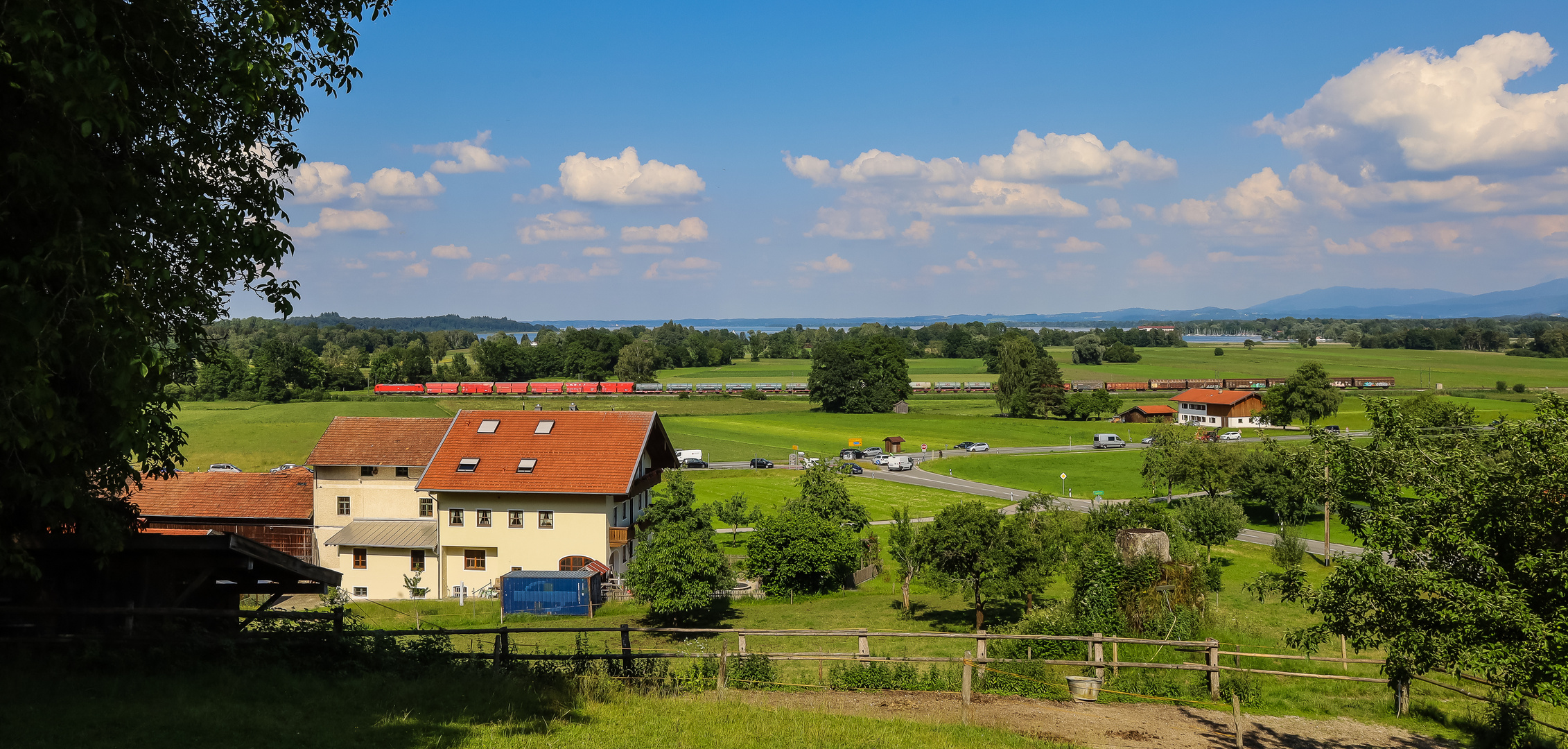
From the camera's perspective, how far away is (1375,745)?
1465cm

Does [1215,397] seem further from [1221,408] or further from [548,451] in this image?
[548,451]

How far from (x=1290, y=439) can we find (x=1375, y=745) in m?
87.0

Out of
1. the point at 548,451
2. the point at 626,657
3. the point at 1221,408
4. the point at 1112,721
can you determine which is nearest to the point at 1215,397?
the point at 1221,408

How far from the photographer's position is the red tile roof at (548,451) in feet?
136

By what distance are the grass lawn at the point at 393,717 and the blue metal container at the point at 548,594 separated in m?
24.2

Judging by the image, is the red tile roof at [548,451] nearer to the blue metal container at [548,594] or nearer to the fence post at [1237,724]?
the blue metal container at [548,594]

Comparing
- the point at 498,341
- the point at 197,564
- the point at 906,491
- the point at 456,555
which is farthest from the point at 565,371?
the point at 197,564

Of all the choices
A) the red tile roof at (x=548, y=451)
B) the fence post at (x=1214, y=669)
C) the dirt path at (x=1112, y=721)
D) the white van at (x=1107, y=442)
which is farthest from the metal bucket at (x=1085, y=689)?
the white van at (x=1107, y=442)

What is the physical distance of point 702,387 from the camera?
167 meters

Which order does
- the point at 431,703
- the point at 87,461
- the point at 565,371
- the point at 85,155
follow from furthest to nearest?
the point at 565,371
the point at 431,703
the point at 87,461
the point at 85,155

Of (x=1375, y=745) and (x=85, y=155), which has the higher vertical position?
(x=85, y=155)

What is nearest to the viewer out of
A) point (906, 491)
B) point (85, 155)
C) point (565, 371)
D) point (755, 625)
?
point (85, 155)

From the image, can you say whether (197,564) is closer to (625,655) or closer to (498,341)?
(625,655)

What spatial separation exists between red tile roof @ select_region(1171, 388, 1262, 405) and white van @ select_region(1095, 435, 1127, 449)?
27524 millimetres
